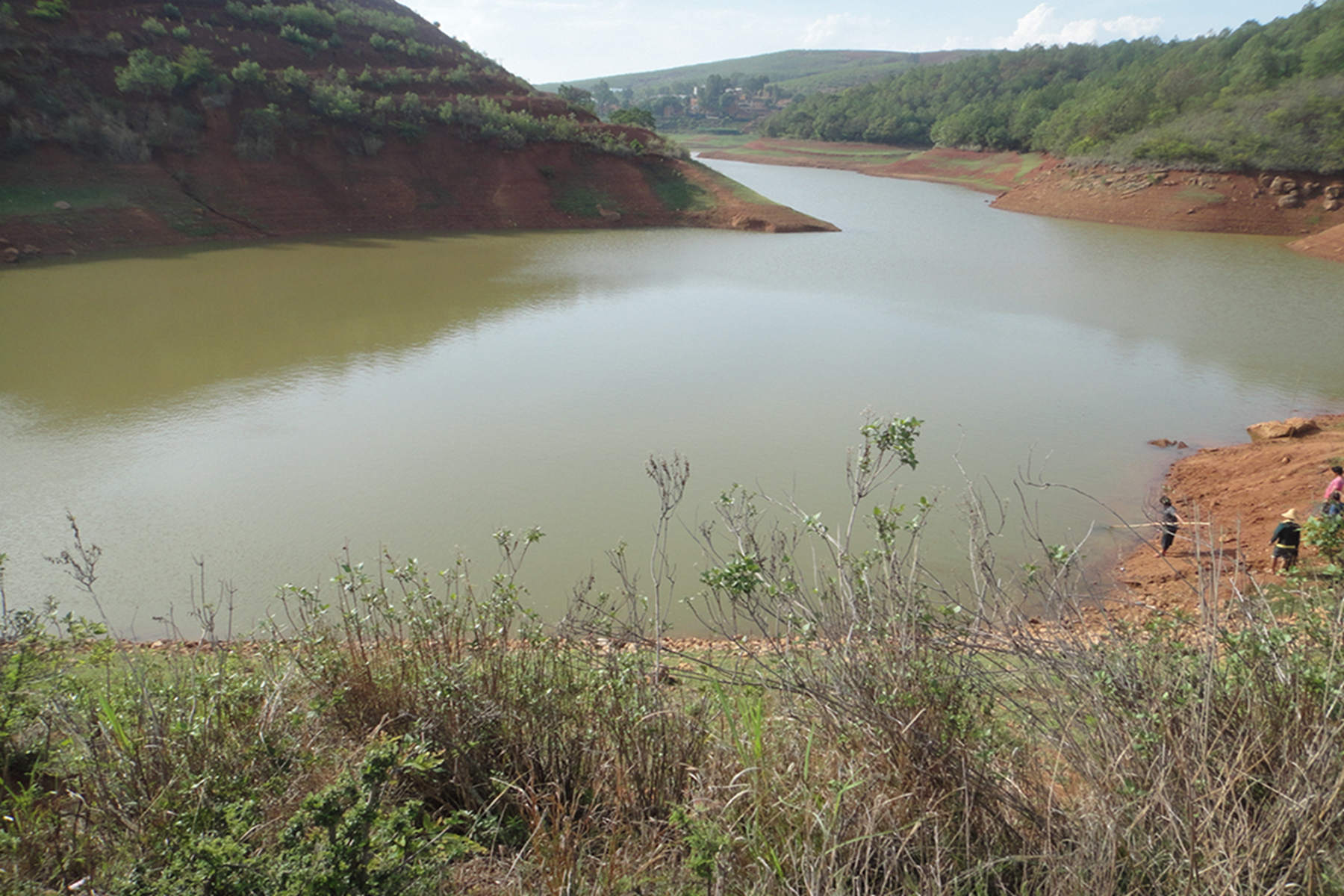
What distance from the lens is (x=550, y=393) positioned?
1070 cm

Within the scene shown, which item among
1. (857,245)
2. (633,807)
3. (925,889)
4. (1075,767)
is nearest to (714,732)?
(633,807)

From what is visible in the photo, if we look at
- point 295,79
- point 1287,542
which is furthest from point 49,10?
point 1287,542

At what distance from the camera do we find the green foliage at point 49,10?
23.5m

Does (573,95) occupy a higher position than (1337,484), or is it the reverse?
(573,95)

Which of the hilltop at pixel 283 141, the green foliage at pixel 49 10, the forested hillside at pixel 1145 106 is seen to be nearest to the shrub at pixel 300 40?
the hilltop at pixel 283 141

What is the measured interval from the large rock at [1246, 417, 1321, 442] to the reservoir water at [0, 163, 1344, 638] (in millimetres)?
410

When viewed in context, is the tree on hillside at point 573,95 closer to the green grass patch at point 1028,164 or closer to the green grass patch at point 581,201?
the green grass patch at point 581,201

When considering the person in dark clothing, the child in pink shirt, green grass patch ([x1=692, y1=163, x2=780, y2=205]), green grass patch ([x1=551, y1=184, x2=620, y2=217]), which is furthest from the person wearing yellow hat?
green grass patch ([x1=551, y1=184, x2=620, y2=217])

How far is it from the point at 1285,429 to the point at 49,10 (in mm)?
32006

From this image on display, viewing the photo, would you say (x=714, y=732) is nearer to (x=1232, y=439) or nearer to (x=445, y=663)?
(x=445, y=663)

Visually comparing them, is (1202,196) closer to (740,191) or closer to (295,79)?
(740,191)

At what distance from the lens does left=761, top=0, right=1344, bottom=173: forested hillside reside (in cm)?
2930

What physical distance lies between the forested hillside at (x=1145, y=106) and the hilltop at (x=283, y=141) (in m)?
17.1

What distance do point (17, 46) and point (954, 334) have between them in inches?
1058
